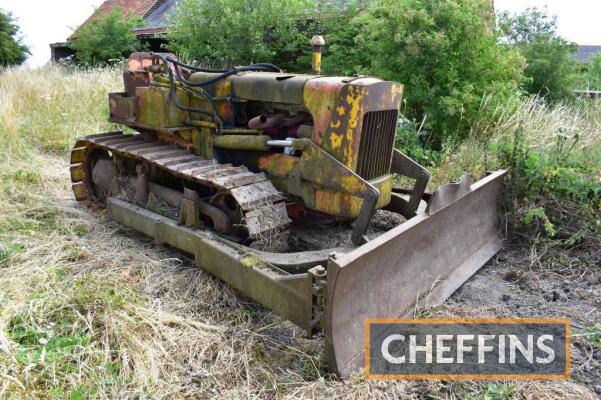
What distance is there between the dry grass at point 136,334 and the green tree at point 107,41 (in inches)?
524

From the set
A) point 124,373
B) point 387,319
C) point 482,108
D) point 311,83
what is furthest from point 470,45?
point 124,373

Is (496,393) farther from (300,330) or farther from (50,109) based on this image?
(50,109)

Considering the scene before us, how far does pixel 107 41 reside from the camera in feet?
54.6

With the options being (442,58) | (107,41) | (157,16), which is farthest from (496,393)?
(157,16)

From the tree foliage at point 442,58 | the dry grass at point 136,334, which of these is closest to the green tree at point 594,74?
the tree foliage at point 442,58

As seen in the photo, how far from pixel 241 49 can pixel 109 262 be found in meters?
8.43

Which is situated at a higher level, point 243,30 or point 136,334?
point 243,30

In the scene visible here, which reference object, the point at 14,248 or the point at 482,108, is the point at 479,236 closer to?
the point at 482,108

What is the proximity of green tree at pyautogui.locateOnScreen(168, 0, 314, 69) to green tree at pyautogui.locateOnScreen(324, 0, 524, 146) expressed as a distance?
15.5 feet

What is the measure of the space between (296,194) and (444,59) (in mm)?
4021

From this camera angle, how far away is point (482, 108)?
262 inches

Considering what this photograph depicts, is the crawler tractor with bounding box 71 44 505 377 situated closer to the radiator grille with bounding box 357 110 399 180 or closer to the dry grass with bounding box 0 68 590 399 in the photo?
the radiator grille with bounding box 357 110 399 180

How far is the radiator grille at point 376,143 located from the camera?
3.57 meters

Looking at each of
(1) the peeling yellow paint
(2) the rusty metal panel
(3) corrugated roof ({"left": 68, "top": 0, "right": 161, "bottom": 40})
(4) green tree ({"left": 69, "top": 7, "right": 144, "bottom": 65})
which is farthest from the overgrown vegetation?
(3) corrugated roof ({"left": 68, "top": 0, "right": 161, "bottom": 40})
